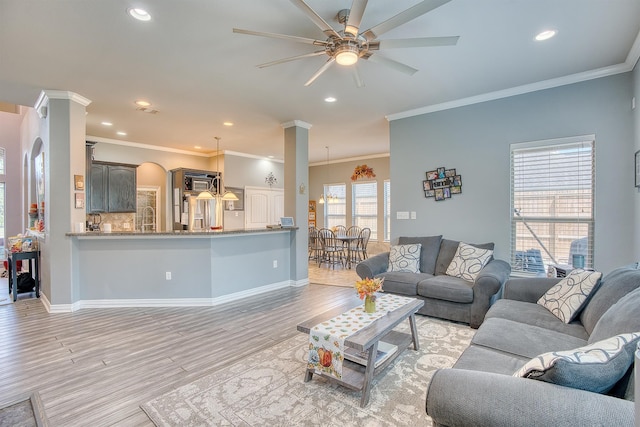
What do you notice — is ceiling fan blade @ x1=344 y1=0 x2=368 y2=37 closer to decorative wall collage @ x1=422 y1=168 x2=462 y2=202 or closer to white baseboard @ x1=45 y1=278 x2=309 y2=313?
decorative wall collage @ x1=422 y1=168 x2=462 y2=202

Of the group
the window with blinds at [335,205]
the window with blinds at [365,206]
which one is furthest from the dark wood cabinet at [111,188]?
the window with blinds at [365,206]

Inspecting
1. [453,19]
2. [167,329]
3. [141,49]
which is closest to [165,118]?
[141,49]

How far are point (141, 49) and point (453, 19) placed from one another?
282cm

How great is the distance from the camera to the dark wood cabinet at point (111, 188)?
611cm

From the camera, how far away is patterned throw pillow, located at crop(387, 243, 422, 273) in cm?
420

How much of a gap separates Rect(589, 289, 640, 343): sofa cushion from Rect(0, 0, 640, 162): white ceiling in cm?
216

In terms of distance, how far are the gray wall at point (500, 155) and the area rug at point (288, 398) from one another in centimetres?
225

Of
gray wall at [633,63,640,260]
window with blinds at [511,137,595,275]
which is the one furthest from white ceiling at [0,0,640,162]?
window with blinds at [511,137,595,275]

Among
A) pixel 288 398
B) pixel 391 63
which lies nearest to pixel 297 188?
pixel 391 63

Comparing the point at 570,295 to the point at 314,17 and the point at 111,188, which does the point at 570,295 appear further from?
the point at 111,188

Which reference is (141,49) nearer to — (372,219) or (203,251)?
(203,251)

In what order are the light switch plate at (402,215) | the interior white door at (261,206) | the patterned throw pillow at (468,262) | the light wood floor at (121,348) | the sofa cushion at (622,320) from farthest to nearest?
the interior white door at (261,206) < the light switch plate at (402,215) < the patterned throw pillow at (468,262) < the light wood floor at (121,348) < the sofa cushion at (622,320)

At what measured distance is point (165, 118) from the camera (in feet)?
17.1

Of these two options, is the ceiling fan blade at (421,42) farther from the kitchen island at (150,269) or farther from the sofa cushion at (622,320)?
the kitchen island at (150,269)
